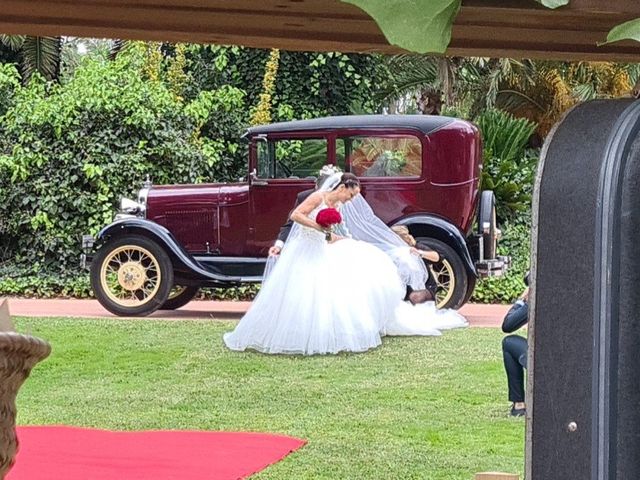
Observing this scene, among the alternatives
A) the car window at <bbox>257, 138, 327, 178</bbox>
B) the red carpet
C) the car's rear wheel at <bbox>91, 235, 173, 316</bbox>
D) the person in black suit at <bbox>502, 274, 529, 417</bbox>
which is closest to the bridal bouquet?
the car window at <bbox>257, 138, 327, 178</bbox>

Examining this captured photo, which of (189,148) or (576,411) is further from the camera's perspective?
(189,148)

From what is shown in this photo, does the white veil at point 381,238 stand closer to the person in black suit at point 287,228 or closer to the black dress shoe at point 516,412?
the person in black suit at point 287,228

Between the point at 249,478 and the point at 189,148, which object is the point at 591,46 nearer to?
the point at 249,478

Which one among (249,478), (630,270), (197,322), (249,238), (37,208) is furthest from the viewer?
(37,208)

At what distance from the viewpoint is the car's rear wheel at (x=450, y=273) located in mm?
10508

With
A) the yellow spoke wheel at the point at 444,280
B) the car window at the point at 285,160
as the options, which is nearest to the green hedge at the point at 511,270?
the yellow spoke wheel at the point at 444,280

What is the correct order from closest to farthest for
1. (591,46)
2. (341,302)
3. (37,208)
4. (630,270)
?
(630,270), (591,46), (341,302), (37,208)

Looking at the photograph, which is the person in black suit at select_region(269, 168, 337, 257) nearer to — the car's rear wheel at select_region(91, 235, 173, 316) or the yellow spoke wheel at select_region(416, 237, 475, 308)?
the yellow spoke wheel at select_region(416, 237, 475, 308)

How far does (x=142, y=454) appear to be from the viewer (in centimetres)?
519

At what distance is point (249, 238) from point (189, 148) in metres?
2.87

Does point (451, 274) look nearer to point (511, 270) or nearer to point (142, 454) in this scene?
point (511, 270)

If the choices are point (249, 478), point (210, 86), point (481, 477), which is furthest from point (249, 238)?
point (481, 477)

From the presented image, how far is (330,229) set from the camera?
28.9 feet

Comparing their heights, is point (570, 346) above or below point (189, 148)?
below
